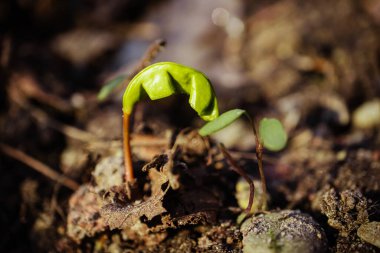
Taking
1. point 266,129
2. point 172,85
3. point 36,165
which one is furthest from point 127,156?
point 36,165

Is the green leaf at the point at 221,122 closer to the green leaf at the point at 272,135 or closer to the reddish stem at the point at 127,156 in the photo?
the green leaf at the point at 272,135

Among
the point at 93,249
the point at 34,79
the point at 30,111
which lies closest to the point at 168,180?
the point at 93,249

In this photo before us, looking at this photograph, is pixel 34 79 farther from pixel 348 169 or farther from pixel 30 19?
pixel 348 169

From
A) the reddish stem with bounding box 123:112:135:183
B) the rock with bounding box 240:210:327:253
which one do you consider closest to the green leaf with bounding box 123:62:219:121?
the reddish stem with bounding box 123:112:135:183

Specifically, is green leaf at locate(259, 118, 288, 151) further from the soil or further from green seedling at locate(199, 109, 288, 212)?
the soil

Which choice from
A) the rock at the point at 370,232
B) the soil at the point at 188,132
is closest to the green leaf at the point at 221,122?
the soil at the point at 188,132

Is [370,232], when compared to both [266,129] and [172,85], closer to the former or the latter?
[266,129]
